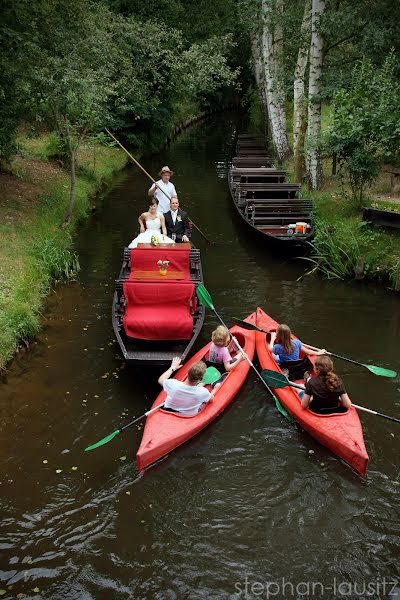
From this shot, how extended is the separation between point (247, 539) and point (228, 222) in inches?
525

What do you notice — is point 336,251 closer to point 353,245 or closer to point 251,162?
point 353,245

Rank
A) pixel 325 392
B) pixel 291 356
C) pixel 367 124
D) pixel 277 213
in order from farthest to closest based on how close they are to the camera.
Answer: pixel 277 213
pixel 367 124
pixel 291 356
pixel 325 392

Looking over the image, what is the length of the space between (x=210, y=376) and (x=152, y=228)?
5075mm

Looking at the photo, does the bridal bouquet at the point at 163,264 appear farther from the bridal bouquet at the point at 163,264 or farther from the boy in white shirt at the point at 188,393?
the boy in white shirt at the point at 188,393

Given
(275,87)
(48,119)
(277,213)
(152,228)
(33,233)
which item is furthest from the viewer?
(275,87)

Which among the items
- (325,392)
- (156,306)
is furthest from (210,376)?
(325,392)

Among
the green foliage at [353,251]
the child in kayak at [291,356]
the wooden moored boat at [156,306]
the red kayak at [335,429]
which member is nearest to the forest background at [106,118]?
the green foliage at [353,251]

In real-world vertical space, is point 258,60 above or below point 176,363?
above

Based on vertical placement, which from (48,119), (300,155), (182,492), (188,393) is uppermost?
(48,119)

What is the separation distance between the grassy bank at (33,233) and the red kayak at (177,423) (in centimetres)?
304

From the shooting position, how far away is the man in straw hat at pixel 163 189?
44.8 ft

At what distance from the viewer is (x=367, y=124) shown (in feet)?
44.2

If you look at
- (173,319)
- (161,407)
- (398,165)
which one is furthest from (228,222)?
(161,407)

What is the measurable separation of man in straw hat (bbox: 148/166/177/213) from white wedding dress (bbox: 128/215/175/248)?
1516 mm
